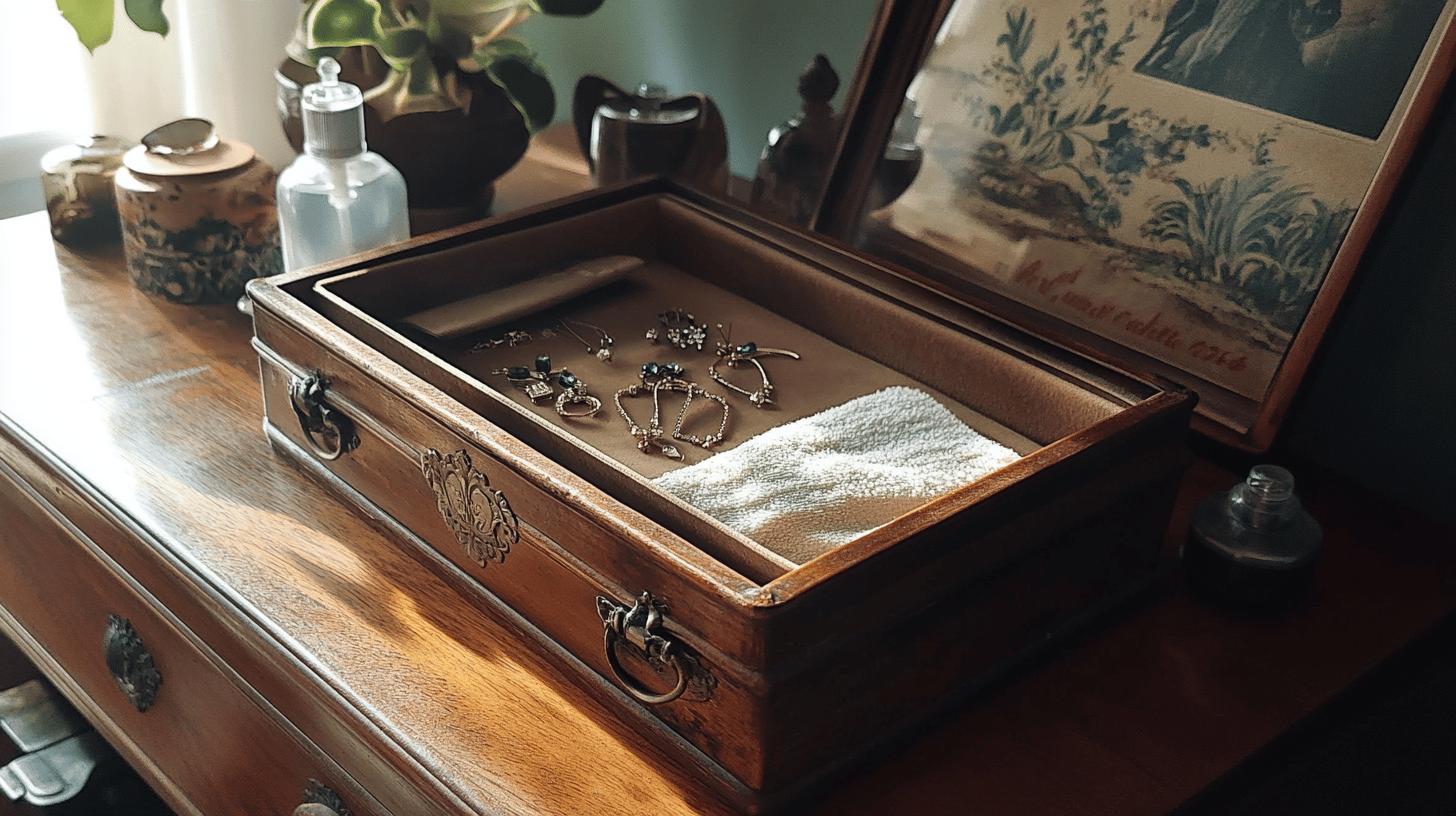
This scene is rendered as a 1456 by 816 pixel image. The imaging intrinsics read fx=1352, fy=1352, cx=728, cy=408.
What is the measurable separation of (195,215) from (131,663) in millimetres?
318

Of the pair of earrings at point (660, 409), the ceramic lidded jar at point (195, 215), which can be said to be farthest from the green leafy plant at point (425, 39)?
the pair of earrings at point (660, 409)

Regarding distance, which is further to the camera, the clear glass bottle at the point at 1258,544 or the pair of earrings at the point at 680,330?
the pair of earrings at the point at 680,330

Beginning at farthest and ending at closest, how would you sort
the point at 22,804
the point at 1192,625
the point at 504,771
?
1. the point at 22,804
2. the point at 1192,625
3. the point at 504,771

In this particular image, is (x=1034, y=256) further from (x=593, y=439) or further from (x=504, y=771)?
(x=504, y=771)

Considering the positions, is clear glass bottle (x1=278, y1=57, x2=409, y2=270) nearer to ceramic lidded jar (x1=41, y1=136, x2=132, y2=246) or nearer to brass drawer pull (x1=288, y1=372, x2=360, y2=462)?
brass drawer pull (x1=288, y1=372, x2=360, y2=462)

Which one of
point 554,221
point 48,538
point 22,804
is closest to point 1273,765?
point 554,221

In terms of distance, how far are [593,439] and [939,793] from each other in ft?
0.87

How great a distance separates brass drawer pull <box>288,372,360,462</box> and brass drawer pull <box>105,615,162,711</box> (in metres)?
0.18

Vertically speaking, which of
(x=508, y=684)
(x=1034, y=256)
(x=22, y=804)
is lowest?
(x=22, y=804)

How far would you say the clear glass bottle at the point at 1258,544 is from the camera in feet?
2.22

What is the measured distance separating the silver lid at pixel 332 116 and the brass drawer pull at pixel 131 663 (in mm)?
313

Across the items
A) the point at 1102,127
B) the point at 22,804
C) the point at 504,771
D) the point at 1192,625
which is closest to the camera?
the point at 504,771

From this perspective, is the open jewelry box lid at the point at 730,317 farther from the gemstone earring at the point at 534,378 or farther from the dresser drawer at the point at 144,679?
the dresser drawer at the point at 144,679

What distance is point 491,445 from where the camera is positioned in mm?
618
